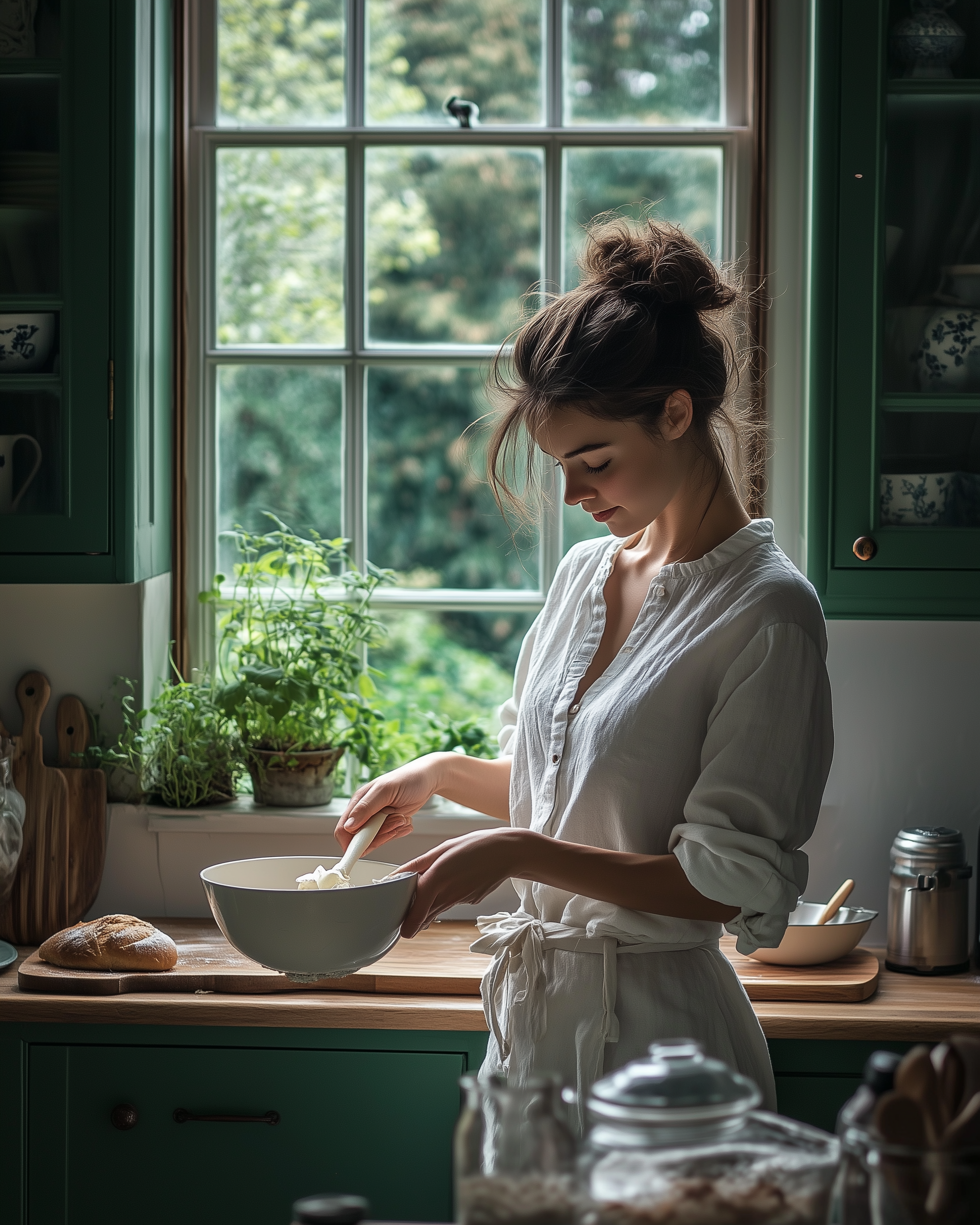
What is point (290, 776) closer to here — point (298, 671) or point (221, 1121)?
point (298, 671)

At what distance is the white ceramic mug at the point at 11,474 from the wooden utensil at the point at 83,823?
15.5 inches

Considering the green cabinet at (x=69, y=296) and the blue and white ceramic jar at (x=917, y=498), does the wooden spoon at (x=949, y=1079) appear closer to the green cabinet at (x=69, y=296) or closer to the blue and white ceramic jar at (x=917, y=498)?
the blue and white ceramic jar at (x=917, y=498)

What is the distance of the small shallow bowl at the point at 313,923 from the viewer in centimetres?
113

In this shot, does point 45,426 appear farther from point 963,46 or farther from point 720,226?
point 963,46

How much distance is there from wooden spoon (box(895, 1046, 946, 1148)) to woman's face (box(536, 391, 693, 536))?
0.72 meters

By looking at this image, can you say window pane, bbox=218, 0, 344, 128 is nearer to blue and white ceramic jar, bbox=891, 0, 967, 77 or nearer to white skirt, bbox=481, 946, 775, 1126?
blue and white ceramic jar, bbox=891, 0, 967, 77

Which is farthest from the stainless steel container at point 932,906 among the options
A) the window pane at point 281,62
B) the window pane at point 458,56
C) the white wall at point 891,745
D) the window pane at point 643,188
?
the window pane at point 281,62

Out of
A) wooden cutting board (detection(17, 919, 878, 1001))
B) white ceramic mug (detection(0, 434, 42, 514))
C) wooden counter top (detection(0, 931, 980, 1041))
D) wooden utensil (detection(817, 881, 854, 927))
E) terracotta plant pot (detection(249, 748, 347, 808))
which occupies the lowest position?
wooden counter top (detection(0, 931, 980, 1041))

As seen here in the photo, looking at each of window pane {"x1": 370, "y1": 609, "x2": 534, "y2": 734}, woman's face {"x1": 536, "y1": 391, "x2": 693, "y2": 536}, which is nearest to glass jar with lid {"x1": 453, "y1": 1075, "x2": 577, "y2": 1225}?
woman's face {"x1": 536, "y1": 391, "x2": 693, "y2": 536}

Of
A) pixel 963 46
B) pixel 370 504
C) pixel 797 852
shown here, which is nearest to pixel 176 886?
pixel 370 504

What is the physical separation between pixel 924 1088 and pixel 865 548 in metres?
1.25

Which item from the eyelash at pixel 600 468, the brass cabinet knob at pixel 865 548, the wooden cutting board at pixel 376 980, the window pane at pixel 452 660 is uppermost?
the eyelash at pixel 600 468

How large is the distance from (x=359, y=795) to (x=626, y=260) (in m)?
0.74

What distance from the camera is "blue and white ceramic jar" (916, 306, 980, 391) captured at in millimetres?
1865
